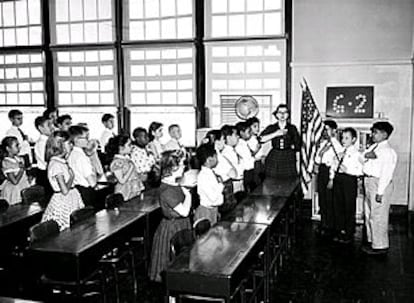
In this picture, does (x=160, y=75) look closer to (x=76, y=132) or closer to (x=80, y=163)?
(x=76, y=132)

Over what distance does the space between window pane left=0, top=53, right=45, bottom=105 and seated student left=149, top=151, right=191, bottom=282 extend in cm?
564

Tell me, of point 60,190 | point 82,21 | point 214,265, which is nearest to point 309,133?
point 60,190

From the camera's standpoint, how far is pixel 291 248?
6762 mm

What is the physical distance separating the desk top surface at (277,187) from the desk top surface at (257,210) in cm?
25

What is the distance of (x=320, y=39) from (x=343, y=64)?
20.2 inches

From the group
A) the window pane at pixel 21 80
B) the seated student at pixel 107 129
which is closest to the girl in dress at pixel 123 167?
the seated student at pixel 107 129

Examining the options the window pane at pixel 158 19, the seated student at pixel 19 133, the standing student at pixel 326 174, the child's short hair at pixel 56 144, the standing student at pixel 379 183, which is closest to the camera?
the child's short hair at pixel 56 144

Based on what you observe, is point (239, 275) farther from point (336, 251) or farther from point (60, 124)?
point (60, 124)

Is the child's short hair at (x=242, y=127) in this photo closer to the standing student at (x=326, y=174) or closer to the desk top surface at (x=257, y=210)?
the standing student at (x=326, y=174)

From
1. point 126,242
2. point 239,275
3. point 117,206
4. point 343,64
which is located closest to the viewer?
point 239,275

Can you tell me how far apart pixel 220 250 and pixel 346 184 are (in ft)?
10.00

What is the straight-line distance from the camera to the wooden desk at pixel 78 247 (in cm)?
431

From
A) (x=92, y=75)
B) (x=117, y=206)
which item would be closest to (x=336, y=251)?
(x=117, y=206)

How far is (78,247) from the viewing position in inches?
173
